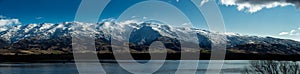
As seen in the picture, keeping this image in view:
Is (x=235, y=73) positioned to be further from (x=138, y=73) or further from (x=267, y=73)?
(x=267, y=73)

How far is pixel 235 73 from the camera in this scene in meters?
73.9

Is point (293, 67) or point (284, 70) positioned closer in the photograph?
point (284, 70)

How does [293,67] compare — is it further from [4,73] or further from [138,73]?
[4,73]

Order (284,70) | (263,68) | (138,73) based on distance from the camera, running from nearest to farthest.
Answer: (284,70) < (263,68) < (138,73)

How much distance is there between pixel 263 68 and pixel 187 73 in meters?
25.8

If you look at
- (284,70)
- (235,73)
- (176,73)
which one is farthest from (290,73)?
(176,73)

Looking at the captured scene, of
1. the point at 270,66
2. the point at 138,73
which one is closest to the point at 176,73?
the point at 138,73

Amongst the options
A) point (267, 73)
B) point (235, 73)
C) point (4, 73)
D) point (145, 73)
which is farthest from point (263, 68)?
point (4, 73)

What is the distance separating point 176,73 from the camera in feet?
254

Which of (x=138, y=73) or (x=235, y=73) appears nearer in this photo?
(x=235, y=73)

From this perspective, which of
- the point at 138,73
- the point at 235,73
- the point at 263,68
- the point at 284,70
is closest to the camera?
the point at 284,70

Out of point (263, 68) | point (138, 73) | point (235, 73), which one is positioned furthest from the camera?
point (138, 73)

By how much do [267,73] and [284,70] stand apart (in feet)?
8.80

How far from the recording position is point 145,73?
80000mm
